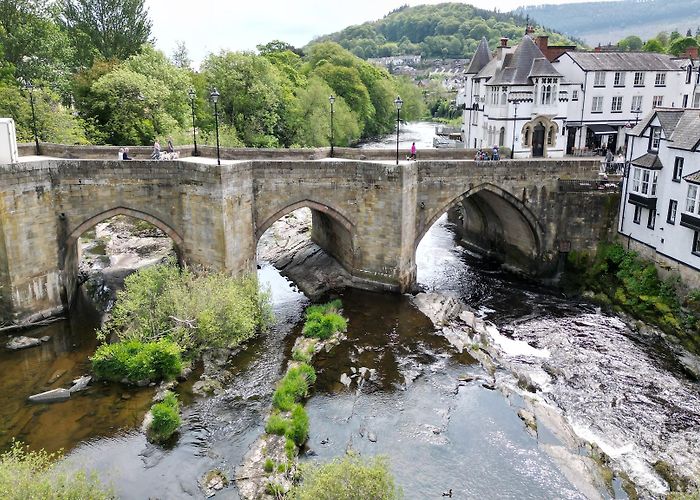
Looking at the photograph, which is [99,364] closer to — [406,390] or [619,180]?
[406,390]

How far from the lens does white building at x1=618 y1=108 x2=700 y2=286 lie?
91.9ft

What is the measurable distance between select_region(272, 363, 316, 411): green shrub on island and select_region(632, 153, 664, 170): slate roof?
69.0ft

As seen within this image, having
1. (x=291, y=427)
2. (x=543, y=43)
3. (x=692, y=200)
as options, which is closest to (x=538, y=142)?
(x=543, y=43)

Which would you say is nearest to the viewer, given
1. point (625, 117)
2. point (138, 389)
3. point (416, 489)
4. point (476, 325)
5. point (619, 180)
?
point (416, 489)

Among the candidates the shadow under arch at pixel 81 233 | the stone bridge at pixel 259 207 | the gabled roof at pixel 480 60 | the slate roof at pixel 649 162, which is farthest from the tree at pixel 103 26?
the slate roof at pixel 649 162

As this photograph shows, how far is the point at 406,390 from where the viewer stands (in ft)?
78.2

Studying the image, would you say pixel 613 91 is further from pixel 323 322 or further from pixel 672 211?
pixel 323 322

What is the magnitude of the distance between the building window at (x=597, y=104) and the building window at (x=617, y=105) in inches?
50.6

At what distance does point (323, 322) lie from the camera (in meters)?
28.1

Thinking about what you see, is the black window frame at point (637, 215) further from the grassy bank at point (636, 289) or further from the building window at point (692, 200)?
the building window at point (692, 200)

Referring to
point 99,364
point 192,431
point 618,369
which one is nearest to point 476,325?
point 618,369

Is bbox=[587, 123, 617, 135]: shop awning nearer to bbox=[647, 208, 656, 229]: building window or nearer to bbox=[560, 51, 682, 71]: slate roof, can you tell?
bbox=[560, 51, 682, 71]: slate roof

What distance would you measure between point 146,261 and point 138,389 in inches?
617

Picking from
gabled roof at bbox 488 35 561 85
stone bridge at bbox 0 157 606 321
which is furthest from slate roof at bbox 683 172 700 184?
gabled roof at bbox 488 35 561 85
